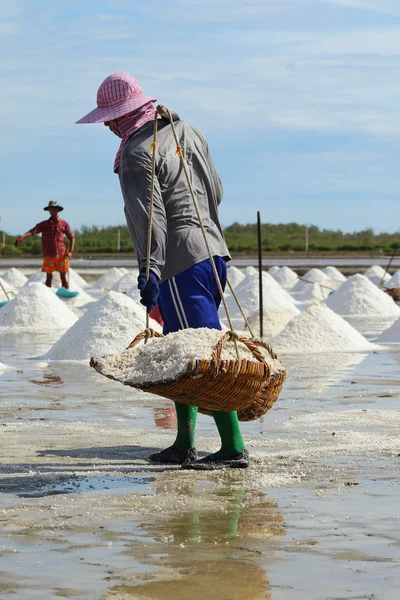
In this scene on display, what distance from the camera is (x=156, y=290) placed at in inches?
164

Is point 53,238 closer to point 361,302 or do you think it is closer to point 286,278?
point 361,302

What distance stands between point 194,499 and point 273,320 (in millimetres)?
8568

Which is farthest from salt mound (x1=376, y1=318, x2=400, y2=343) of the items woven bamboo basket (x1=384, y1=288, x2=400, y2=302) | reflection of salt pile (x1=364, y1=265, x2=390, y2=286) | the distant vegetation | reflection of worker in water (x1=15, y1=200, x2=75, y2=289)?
the distant vegetation

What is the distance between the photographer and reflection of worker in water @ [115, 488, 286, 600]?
2.67m

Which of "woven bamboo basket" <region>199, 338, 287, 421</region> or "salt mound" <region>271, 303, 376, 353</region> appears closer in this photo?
"woven bamboo basket" <region>199, 338, 287, 421</region>

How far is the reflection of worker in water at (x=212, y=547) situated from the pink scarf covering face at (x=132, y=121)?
1.39 metres

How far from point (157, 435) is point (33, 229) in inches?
446

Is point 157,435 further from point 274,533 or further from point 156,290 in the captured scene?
point 274,533

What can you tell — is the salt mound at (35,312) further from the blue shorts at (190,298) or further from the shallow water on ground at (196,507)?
the blue shorts at (190,298)

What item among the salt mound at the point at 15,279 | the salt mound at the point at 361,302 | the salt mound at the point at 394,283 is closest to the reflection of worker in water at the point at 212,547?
the salt mound at the point at 361,302

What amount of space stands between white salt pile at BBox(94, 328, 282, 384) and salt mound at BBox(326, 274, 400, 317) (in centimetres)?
1184

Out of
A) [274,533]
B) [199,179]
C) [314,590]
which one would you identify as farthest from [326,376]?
[314,590]

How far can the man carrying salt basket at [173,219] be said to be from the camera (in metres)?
4.27

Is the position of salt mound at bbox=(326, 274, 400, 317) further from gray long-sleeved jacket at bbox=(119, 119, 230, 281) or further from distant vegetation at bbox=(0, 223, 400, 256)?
distant vegetation at bbox=(0, 223, 400, 256)
